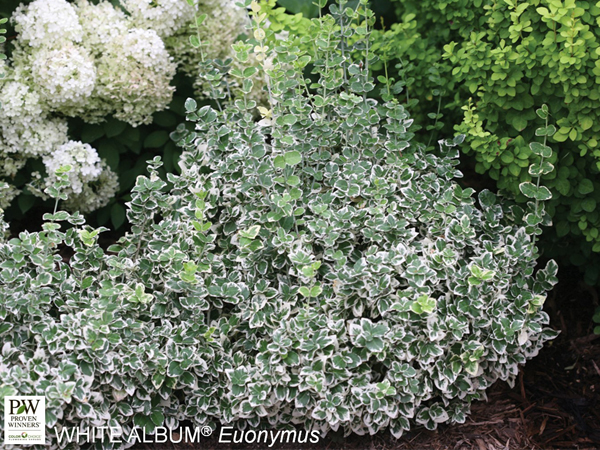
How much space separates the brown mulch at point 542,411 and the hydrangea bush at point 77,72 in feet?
4.75

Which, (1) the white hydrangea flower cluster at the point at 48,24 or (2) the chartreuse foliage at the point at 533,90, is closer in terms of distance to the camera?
(2) the chartreuse foliage at the point at 533,90

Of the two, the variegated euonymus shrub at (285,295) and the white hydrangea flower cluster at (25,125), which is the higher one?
the white hydrangea flower cluster at (25,125)

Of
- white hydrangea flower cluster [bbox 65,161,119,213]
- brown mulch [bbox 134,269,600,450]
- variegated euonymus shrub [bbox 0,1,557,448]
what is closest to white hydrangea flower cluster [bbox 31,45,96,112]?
white hydrangea flower cluster [bbox 65,161,119,213]

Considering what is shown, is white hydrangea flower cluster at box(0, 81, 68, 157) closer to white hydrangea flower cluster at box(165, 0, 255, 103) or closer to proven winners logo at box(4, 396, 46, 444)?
white hydrangea flower cluster at box(165, 0, 255, 103)

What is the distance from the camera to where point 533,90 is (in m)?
2.33

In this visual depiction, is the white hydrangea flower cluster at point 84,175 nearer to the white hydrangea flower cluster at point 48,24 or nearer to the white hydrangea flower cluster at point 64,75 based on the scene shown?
the white hydrangea flower cluster at point 64,75

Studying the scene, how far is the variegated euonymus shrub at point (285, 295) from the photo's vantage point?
79.8 inches

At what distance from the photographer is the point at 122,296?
220cm

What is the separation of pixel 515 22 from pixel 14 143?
2.12m

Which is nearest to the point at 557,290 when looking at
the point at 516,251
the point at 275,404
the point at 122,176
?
the point at 516,251

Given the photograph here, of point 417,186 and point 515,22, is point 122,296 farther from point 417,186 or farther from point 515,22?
point 515,22

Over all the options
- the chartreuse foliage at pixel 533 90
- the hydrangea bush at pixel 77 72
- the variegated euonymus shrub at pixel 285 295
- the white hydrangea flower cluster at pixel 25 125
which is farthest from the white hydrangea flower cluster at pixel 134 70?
the chartreuse foliage at pixel 533 90

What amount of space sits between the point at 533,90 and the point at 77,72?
6.04 ft

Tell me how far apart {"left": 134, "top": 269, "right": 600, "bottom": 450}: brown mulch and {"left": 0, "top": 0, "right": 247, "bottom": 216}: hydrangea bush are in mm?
1449
